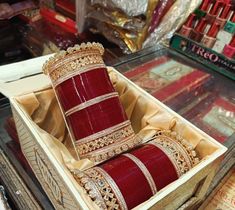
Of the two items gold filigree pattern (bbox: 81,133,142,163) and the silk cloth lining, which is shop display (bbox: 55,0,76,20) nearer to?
the silk cloth lining

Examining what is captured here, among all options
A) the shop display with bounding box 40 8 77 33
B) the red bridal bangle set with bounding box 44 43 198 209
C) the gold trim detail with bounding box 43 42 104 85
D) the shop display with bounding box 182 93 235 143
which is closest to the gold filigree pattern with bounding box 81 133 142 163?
the red bridal bangle set with bounding box 44 43 198 209

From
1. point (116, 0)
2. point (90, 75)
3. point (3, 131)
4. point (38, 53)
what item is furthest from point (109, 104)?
point (38, 53)

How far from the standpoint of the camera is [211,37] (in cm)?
86

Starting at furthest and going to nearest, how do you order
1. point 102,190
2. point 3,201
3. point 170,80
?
point 170,80 < point 3,201 < point 102,190

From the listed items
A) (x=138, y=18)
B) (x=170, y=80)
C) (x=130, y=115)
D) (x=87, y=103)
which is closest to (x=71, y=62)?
(x=87, y=103)

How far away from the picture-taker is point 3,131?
63 centimetres

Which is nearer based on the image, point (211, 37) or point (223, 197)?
point (223, 197)

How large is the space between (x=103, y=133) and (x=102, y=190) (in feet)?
0.31

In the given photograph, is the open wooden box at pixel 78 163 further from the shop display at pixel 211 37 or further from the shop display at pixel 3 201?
the shop display at pixel 211 37

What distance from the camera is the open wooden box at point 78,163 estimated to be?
1.30 ft

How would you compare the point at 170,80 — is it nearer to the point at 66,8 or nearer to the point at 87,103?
the point at 87,103

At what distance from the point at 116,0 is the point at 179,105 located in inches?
14.7

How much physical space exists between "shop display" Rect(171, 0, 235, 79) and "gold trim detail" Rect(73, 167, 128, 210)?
1.81 ft

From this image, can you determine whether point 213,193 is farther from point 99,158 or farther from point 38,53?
point 38,53
